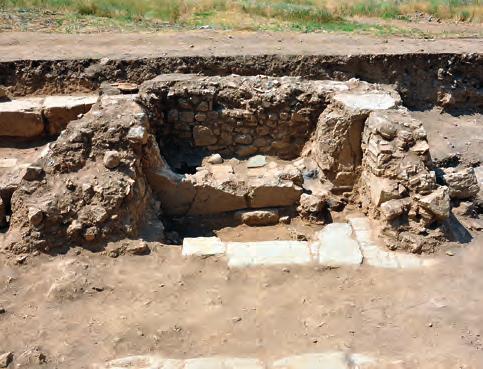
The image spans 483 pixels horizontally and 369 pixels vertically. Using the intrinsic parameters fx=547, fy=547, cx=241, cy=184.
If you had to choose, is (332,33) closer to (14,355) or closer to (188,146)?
(188,146)

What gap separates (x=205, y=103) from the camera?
8.41 metres

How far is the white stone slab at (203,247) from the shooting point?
6.04 m

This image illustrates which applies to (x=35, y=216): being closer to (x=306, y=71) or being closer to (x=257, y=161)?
(x=257, y=161)

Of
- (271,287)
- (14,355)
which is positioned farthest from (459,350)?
(14,355)

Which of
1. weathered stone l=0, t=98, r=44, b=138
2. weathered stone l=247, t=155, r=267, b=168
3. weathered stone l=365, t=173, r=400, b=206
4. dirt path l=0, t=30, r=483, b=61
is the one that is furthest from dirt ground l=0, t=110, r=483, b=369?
dirt path l=0, t=30, r=483, b=61

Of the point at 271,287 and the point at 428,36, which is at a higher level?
the point at 428,36

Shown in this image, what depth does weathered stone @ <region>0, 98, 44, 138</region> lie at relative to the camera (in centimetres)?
884

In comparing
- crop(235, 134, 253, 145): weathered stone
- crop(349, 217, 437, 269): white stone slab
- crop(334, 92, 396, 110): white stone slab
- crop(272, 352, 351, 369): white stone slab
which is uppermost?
crop(334, 92, 396, 110): white stone slab

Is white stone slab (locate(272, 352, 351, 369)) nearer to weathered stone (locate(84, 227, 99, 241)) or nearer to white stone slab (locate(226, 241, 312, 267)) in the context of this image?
white stone slab (locate(226, 241, 312, 267))

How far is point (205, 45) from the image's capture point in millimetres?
11227

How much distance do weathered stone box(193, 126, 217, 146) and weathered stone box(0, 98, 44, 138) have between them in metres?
2.61

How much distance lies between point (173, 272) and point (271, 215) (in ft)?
6.63

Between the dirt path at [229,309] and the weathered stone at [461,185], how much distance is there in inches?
44.4

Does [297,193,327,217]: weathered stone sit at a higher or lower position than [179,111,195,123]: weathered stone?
lower
